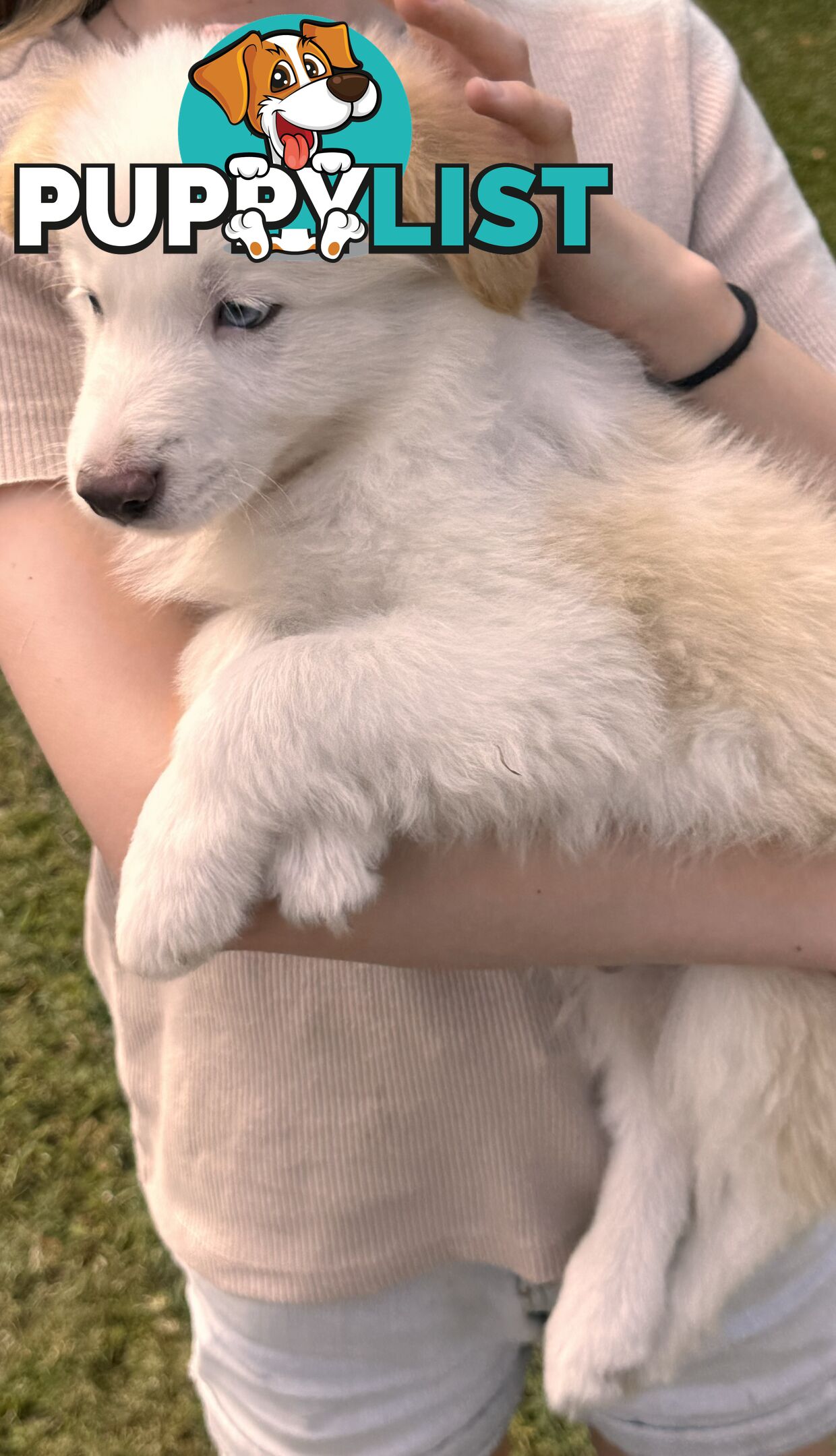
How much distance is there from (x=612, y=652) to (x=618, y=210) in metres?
0.56

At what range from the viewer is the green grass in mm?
2307

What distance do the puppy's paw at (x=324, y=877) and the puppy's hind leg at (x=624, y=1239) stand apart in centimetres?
49

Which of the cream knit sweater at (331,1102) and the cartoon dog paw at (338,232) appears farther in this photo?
the cream knit sweater at (331,1102)

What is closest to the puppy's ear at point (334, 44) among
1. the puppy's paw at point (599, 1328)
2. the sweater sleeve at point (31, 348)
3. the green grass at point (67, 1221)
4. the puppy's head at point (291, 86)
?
the puppy's head at point (291, 86)

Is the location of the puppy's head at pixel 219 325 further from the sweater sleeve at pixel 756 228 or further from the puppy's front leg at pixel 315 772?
the sweater sleeve at pixel 756 228

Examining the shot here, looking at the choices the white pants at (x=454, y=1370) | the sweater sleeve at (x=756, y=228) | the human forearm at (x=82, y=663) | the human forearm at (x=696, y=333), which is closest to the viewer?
the human forearm at (x=82, y=663)

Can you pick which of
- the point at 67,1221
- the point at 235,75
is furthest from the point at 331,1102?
the point at 67,1221

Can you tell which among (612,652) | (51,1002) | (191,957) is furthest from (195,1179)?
(51,1002)

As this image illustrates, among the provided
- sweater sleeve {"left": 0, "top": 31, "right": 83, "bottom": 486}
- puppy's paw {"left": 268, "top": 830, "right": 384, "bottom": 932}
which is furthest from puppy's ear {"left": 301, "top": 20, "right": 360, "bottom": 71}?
puppy's paw {"left": 268, "top": 830, "right": 384, "bottom": 932}

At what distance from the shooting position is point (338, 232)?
3.84ft

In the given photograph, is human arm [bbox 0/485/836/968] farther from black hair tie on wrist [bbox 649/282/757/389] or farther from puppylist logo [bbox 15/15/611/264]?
black hair tie on wrist [bbox 649/282/757/389]

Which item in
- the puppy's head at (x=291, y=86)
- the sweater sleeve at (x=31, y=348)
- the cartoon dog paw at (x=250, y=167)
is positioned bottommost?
the sweater sleeve at (x=31, y=348)

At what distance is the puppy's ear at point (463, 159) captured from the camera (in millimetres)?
1141

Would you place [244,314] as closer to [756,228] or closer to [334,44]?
[334,44]
